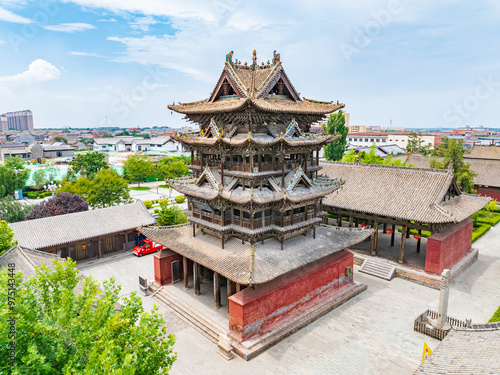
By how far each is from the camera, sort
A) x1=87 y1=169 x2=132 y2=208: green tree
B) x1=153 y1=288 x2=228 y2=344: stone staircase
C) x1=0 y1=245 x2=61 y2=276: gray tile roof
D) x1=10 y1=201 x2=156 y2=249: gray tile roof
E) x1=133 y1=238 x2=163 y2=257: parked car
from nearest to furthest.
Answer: x1=153 y1=288 x2=228 y2=344: stone staircase
x1=0 y1=245 x2=61 y2=276: gray tile roof
x1=10 y1=201 x2=156 y2=249: gray tile roof
x1=133 y1=238 x2=163 y2=257: parked car
x1=87 y1=169 x2=132 y2=208: green tree

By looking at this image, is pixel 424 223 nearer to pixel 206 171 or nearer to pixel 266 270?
pixel 266 270

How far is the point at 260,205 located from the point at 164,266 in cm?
1047

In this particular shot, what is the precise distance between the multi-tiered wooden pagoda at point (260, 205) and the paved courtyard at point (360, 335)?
1.05m

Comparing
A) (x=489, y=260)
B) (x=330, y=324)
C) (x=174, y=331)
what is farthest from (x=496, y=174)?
(x=174, y=331)

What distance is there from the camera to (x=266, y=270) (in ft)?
65.3

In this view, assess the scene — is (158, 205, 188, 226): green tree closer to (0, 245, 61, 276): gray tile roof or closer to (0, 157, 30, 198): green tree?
(0, 245, 61, 276): gray tile roof

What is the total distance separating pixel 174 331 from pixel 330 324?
33.6 feet

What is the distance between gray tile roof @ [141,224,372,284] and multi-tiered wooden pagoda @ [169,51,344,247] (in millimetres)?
732

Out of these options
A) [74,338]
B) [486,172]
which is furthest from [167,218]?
[486,172]

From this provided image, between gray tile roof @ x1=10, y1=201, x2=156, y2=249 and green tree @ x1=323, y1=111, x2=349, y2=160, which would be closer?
gray tile roof @ x1=10, y1=201, x2=156, y2=249

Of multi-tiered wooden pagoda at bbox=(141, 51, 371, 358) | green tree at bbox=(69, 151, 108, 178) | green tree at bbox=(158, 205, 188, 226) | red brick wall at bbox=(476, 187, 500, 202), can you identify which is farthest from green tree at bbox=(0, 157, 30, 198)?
red brick wall at bbox=(476, 187, 500, 202)

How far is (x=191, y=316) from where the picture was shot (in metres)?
22.4

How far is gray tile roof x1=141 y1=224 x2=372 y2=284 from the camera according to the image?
65.3 feet

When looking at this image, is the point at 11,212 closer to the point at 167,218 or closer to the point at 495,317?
the point at 167,218
